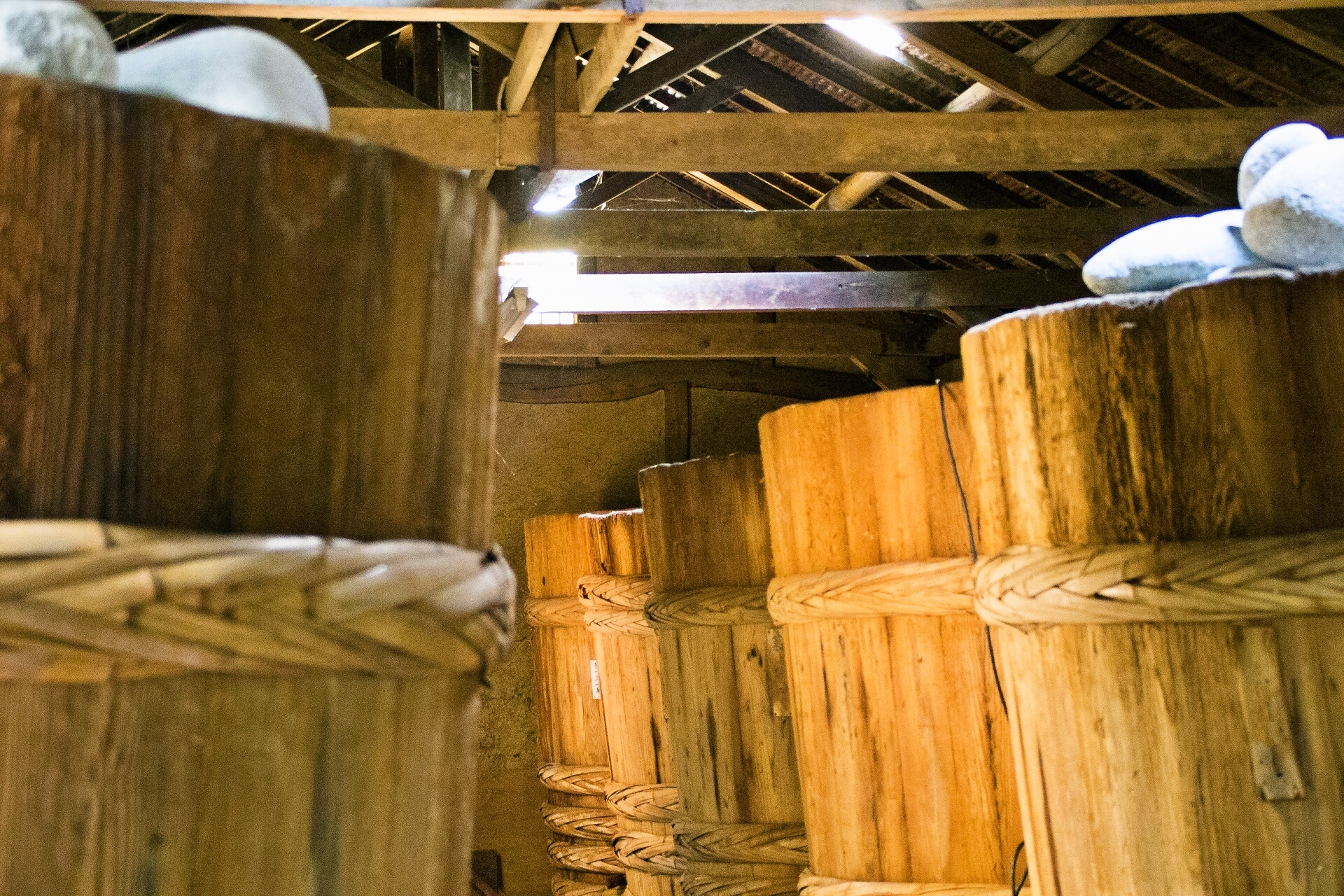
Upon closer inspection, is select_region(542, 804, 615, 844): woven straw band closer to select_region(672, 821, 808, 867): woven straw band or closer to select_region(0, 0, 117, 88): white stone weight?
select_region(672, 821, 808, 867): woven straw band

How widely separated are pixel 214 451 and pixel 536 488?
25.1 ft

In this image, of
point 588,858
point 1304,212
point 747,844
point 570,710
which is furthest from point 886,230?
point 1304,212

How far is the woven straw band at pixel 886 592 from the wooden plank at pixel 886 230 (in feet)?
10.2

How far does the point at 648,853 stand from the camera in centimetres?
489

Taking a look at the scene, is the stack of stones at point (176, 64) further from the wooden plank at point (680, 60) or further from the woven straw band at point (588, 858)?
the woven straw band at point (588, 858)

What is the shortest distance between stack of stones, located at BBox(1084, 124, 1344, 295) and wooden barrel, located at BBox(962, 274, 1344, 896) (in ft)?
0.53

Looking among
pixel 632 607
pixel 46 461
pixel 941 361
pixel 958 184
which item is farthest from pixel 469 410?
pixel 941 361

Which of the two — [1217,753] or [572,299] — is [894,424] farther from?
[572,299]

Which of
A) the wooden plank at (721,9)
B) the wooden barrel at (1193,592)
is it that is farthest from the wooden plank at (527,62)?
the wooden barrel at (1193,592)

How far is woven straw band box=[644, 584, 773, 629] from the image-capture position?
12.0 feet

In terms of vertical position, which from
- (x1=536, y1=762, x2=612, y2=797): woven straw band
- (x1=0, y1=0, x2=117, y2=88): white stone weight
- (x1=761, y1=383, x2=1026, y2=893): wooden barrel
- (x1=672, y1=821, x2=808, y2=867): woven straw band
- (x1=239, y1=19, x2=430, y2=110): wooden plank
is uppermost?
(x1=239, y1=19, x2=430, y2=110): wooden plank

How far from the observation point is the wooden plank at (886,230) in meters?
5.63

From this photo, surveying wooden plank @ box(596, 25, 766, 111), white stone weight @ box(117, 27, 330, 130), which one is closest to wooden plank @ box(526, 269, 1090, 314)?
→ wooden plank @ box(596, 25, 766, 111)

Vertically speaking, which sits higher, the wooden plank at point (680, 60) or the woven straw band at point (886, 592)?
the wooden plank at point (680, 60)
